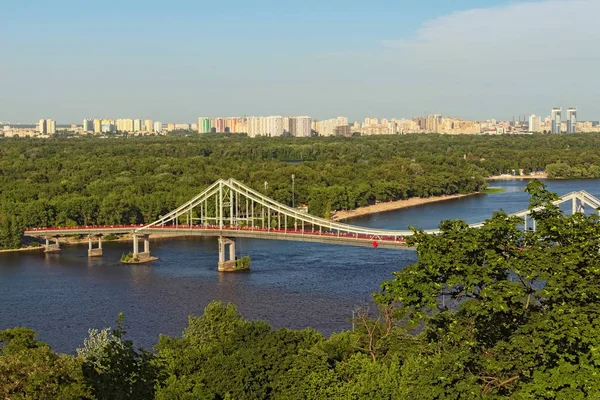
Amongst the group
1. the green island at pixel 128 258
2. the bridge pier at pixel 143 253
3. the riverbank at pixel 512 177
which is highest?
the riverbank at pixel 512 177

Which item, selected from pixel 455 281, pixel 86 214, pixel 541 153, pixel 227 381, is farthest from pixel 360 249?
pixel 541 153

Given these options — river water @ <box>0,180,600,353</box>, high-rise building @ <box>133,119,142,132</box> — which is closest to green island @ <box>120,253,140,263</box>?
river water @ <box>0,180,600,353</box>

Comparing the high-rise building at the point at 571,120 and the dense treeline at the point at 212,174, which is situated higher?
the high-rise building at the point at 571,120

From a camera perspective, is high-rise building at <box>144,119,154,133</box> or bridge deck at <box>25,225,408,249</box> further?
high-rise building at <box>144,119,154,133</box>

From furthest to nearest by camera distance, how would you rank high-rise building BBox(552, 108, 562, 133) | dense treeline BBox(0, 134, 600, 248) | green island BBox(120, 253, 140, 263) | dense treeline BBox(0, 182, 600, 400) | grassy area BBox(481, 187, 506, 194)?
1. high-rise building BBox(552, 108, 562, 133)
2. grassy area BBox(481, 187, 506, 194)
3. dense treeline BBox(0, 134, 600, 248)
4. green island BBox(120, 253, 140, 263)
5. dense treeline BBox(0, 182, 600, 400)

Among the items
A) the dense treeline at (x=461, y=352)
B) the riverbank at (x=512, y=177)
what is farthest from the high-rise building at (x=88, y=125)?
the dense treeline at (x=461, y=352)

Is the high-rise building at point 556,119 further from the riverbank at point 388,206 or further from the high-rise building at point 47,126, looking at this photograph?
the riverbank at point 388,206

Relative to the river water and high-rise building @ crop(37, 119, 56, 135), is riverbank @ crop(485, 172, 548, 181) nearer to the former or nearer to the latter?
the river water
